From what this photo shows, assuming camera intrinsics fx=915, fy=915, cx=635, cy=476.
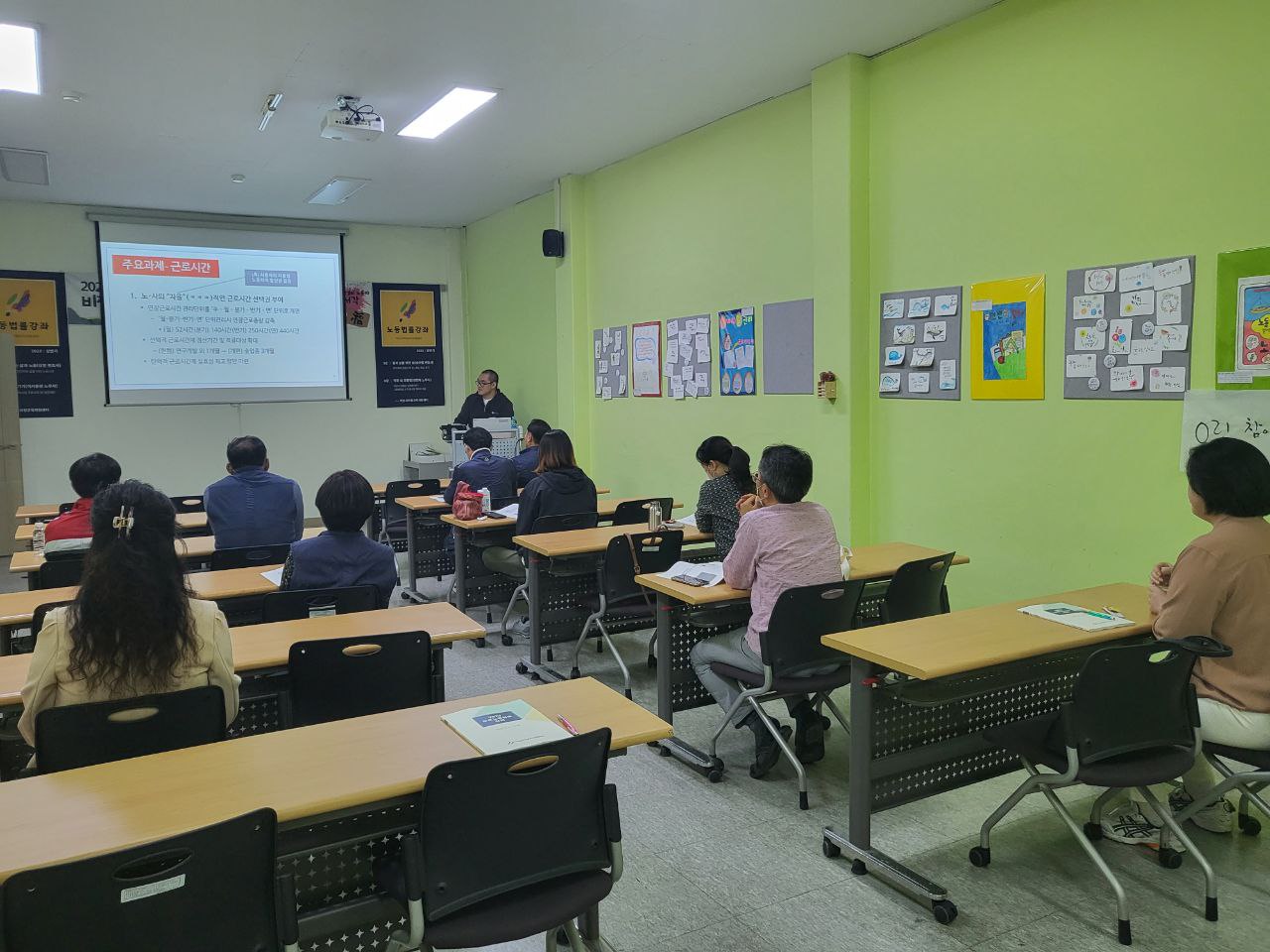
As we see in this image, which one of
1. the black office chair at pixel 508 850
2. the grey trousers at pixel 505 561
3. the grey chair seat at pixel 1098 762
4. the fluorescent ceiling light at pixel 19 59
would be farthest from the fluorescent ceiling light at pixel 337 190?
the black office chair at pixel 508 850

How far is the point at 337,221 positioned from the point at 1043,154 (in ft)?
24.3

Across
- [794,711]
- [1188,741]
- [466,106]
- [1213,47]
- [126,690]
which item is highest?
[466,106]

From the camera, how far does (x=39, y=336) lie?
8.42 metres

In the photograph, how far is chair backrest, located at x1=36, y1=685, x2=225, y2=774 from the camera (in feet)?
6.48

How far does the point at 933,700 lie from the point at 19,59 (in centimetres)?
534

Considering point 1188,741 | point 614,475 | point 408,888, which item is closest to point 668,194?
point 614,475

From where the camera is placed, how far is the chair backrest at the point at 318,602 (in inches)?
120

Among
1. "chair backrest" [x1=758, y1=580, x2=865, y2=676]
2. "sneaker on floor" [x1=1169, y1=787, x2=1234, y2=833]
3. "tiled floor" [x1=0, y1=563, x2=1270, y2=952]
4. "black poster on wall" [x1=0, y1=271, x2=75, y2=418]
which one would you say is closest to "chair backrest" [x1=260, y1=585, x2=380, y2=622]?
"tiled floor" [x1=0, y1=563, x2=1270, y2=952]

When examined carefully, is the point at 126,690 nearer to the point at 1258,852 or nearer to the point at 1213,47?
the point at 1258,852

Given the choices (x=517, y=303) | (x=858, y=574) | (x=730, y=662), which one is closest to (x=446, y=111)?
(x=517, y=303)

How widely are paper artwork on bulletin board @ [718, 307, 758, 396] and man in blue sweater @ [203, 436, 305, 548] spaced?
288cm

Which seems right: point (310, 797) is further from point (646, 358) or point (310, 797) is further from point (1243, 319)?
point (646, 358)

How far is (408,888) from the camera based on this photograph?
1.69m

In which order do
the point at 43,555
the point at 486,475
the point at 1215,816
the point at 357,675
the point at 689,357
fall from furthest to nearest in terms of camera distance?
the point at 689,357 → the point at 486,475 → the point at 43,555 → the point at 1215,816 → the point at 357,675
